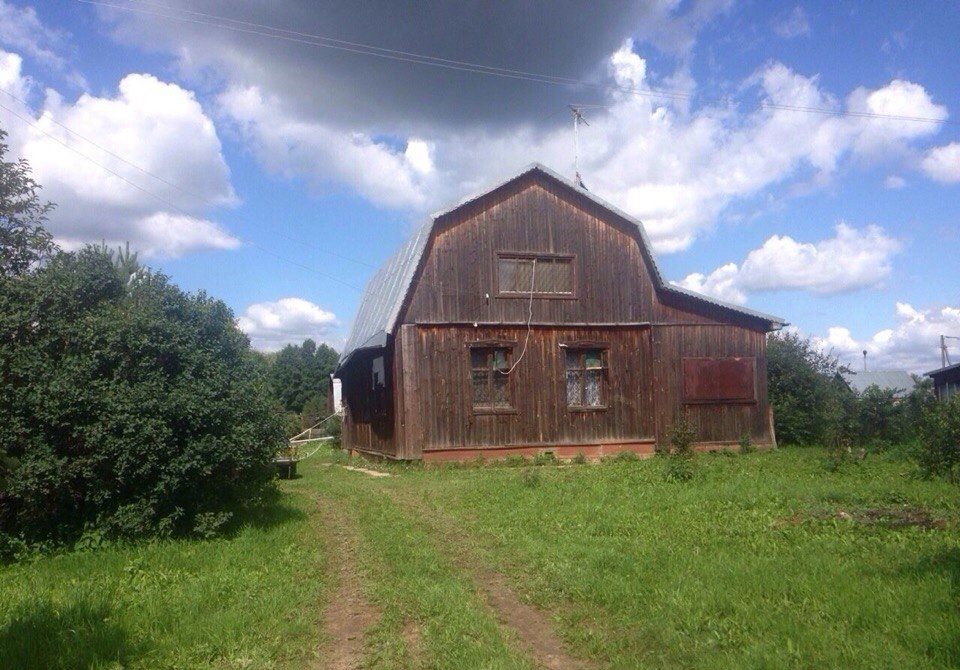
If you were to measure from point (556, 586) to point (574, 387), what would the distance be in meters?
12.0

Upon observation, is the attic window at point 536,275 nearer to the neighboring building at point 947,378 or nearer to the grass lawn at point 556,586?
the grass lawn at point 556,586

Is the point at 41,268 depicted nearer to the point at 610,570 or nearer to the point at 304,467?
the point at 610,570

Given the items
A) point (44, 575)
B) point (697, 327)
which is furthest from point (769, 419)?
point (44, 575)

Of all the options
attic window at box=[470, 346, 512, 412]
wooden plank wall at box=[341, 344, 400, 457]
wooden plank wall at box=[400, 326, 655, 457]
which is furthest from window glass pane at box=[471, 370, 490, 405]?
wooden plank wall at box=[341, 344, 400, 457]

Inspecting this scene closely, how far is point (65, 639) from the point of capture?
18.0 ft

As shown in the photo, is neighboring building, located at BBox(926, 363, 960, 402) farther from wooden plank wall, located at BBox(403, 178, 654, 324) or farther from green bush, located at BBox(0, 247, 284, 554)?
green bush, located at BBox(0, 247, 284, 554)

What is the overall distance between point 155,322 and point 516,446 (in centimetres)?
1043

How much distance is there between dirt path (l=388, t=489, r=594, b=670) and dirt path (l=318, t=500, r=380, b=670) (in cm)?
105

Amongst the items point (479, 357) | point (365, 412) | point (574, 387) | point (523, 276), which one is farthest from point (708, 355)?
point (365, 412)

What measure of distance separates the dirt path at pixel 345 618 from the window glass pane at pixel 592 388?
34.8ft

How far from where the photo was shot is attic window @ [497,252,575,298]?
58.6 ft

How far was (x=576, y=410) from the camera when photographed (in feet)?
59.5

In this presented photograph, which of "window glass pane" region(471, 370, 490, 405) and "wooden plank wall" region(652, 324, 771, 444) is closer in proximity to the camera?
"window glass pane" region(471, 370, 490, 405)

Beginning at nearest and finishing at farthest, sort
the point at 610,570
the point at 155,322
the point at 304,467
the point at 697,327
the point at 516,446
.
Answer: the point at 610,570
the point at 155,322
the point at 516,446
the point at 697,327
the point at 304,467
